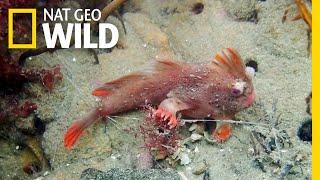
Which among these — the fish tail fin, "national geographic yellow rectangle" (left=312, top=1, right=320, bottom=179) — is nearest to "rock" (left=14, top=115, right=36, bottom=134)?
the fish tail fin

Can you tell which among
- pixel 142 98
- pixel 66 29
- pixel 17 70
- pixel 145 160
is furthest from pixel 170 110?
pixel 17 70

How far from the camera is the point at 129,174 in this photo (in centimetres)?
185

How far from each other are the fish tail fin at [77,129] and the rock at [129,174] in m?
0.19

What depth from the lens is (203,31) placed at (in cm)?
219

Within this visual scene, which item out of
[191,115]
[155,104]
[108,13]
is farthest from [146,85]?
[108,13]

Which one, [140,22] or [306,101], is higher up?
[140,22]

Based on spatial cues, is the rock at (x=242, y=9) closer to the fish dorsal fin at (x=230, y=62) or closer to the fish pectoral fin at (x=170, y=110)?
the fish dorsal fin at (x=230, y=62)

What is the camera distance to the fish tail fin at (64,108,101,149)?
2.03 m

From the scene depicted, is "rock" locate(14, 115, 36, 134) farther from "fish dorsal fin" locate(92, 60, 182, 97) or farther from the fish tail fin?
"fish dorsal fin" locate(92, 60, 182, 97)

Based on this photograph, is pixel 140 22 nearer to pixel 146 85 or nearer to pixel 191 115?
pixel 146 85

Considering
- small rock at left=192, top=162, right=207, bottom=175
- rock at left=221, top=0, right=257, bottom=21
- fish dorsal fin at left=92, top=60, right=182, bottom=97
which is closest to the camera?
small rock at left=192, top=162, right=207, bottom=175

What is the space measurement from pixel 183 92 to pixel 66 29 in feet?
2.11

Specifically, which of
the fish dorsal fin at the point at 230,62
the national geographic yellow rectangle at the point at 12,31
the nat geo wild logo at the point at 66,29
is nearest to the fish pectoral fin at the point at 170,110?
the fish dorsal fin at the point at 230,62

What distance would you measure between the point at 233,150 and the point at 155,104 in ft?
1.43
